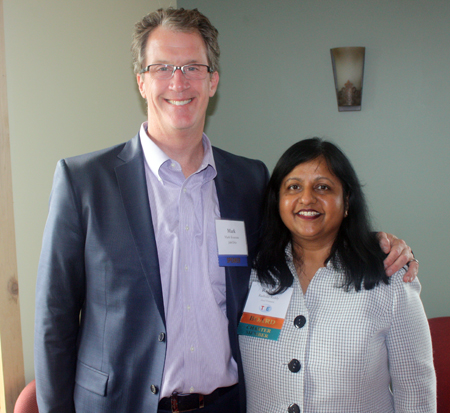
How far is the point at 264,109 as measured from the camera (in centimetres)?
334

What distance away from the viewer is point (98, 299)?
156 cm

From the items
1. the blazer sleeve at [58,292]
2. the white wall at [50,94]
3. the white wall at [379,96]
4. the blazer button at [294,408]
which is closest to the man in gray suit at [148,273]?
the blazer sleeve at [58,292]

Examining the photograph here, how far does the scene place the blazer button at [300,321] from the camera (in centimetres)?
164

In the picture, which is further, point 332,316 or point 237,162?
point 237,162

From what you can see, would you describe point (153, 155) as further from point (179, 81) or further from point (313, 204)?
point (313, 204)

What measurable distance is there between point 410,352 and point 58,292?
1292 mm

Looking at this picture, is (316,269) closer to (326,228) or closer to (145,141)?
(326,228)

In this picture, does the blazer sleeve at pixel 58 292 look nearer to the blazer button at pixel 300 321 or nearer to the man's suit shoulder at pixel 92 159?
the man's suit shoulder at pixel 92 159

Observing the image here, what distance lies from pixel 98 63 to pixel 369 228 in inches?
72.8

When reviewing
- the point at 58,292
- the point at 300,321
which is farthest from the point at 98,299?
the point at 300,321

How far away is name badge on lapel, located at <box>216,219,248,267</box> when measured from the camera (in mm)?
1708

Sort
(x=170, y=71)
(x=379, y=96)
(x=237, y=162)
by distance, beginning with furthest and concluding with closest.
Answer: (x=379, y=96) → (x=237, y=162) → (x=170, y=71)

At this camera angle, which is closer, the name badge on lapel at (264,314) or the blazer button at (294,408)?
the blazer button at (294,408)

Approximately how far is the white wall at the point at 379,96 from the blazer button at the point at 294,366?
176 centimetres
